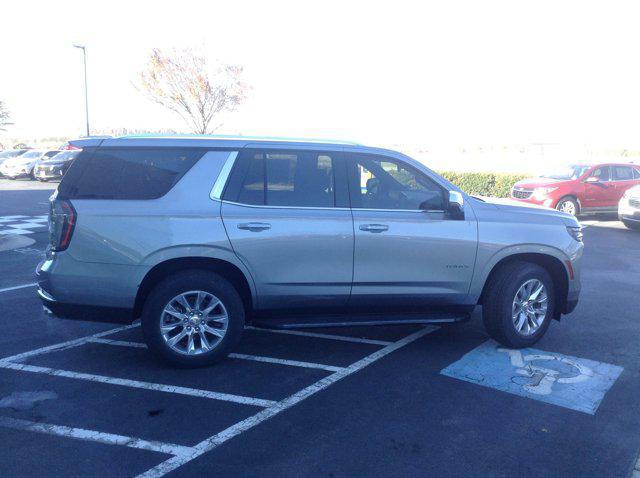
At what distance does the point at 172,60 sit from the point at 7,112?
36.5 metres

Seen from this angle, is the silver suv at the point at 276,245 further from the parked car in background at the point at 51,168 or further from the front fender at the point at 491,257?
the parked car in background at the point at 51,168

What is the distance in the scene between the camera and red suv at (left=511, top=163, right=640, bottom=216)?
53.3 feet

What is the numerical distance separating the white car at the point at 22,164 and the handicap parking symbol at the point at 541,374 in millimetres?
30240

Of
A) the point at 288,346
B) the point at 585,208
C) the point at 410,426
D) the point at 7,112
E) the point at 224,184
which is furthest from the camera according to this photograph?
the point at 7,112

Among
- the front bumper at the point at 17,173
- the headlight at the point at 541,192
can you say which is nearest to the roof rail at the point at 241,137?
the headlight at the point at 541,192

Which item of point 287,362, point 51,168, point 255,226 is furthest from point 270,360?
point 51,168

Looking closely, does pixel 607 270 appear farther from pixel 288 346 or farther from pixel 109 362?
pixel 109 362

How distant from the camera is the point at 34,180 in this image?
1242 inches

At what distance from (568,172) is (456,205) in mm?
12876

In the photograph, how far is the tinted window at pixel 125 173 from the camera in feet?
16.4

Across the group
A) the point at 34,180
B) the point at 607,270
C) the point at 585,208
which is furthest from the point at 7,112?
the point at 607,270

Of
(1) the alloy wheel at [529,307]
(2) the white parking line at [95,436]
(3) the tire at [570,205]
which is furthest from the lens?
(3) the tire at [570,205]

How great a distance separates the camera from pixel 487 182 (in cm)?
2084

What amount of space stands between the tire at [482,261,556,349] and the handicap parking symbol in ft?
0.44
